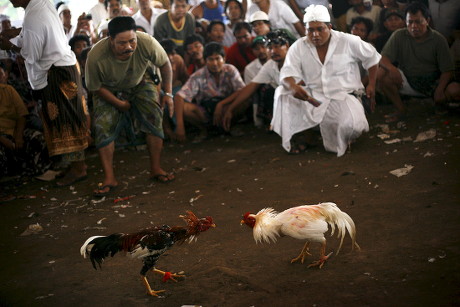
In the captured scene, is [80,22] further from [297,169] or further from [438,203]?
[438,203]

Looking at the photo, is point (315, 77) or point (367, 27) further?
point (367, 27)

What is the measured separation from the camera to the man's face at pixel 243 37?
7926 mm

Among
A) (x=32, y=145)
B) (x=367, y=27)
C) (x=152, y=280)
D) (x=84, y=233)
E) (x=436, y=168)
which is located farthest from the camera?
(x=367, y=27)

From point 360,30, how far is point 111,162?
12.4 feet

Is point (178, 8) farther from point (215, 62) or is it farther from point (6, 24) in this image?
point (6, 24)

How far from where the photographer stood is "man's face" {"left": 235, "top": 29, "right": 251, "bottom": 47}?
793cm

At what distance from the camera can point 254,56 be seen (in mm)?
7980

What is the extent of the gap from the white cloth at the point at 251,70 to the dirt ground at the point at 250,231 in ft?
3.36

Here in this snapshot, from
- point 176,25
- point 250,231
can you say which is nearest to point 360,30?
point 176,25

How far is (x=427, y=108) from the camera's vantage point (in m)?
6.94

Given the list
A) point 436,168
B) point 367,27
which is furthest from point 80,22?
point 436,168

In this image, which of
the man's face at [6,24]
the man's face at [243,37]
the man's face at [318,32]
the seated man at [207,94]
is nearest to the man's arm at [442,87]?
the man's face at [318,32]

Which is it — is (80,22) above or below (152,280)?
above

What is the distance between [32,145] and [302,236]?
4514 mm
